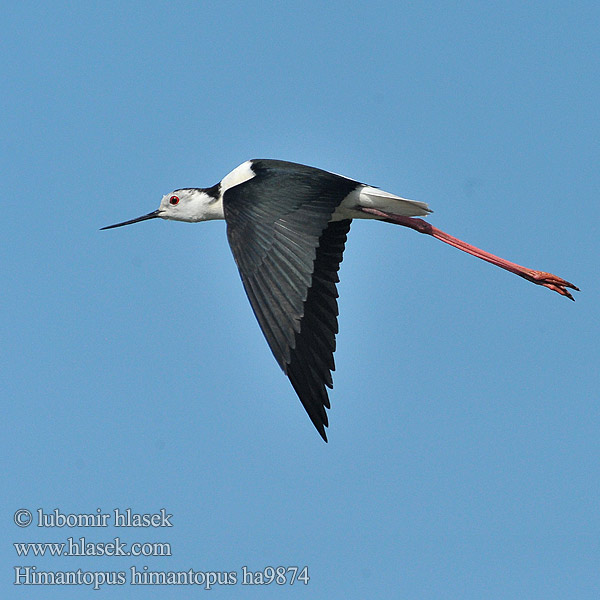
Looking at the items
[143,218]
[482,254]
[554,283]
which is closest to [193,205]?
[143,218]

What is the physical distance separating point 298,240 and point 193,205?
254 cm

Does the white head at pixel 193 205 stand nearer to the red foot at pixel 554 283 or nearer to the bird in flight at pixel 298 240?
the bird in flight at pixel 298 240

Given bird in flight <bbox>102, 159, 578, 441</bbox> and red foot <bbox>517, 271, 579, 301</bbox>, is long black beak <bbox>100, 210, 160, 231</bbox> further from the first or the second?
red foot <bbox>517, 271, 579, 301</bbox>

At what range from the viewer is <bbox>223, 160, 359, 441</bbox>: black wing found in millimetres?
6414

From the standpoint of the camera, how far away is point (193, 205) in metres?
9.09

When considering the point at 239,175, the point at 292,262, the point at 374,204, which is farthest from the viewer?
the point at 239,175

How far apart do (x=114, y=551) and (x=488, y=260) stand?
3.76 metres

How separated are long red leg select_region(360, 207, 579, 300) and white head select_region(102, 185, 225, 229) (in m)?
1.34

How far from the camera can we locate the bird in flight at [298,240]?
21.2 ft

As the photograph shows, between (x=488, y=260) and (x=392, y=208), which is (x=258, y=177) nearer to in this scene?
(x=392, y=208)

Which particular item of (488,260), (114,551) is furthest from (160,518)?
(488,260)

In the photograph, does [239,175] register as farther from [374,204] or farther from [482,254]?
[482,254]

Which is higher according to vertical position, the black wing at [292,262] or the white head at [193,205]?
the white head at [193,205]

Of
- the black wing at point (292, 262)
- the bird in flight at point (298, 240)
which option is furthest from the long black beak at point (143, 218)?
the black wing at point (292, 262)
